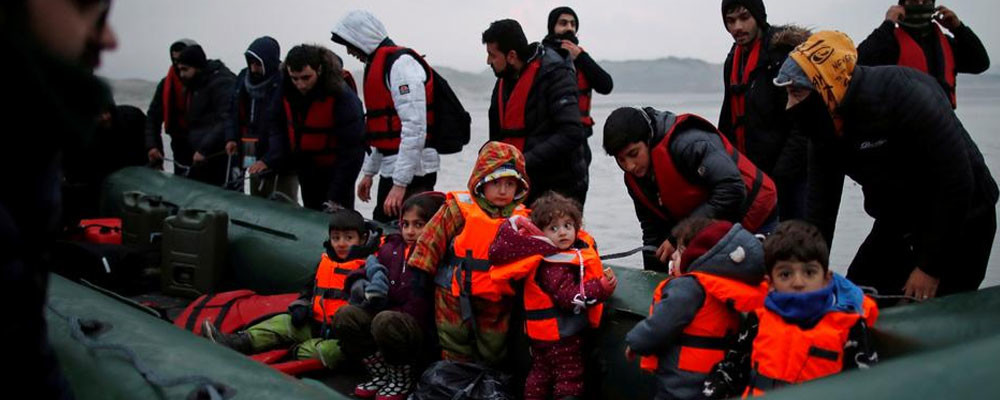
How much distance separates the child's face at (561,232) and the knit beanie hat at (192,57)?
9.49ft

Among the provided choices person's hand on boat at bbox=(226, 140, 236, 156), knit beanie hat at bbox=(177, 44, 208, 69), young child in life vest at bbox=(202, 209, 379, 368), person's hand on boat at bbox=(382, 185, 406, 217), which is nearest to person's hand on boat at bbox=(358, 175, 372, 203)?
person's hand on boat at bbox=(382, 185, 406, 217)

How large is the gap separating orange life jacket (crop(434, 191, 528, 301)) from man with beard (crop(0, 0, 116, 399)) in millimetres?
1605

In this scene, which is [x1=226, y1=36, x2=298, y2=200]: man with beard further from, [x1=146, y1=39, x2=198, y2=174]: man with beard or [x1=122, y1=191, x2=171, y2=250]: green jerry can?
[x1=146, y1=39, x2=198, y2=174]: man with beard

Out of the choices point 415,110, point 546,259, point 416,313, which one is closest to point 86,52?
point 546,259

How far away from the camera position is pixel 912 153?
201 cm

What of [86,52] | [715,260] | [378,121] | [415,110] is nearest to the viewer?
[86,52]

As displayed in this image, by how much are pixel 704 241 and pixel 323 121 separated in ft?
7.44

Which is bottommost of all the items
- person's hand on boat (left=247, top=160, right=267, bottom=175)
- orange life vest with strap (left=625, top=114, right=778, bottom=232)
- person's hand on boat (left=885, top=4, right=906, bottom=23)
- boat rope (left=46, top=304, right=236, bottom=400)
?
boat rope (left=46, top=304, right=236, bottom=400)

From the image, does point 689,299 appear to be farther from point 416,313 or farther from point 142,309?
point 142,309

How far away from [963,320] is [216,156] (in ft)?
12.7

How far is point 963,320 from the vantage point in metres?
1.70

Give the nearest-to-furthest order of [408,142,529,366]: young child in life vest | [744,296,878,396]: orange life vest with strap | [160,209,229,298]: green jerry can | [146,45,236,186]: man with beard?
1. [744,296,878,396]: orange life vest with strap
2. [408,142,529,366]: young child in life vest
3. [160,209,229,298]: green jerry can
4. [146,45,236,186]: man with beard

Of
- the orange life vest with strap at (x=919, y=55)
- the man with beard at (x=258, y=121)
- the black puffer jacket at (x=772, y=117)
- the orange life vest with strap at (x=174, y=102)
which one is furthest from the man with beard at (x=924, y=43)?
the orange life vest with strap at (x=174, y=102)

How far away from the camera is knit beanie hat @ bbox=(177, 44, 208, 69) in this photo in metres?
4.50
